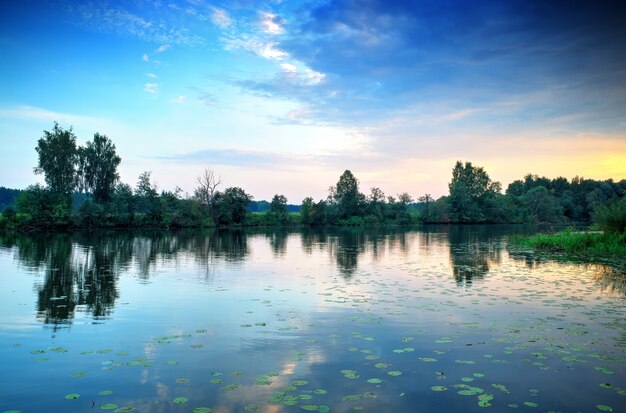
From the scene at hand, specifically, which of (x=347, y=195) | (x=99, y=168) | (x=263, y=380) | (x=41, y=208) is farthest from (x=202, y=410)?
(x=347, y=195)

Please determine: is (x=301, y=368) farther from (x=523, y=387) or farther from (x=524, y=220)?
(x=524, y=220)

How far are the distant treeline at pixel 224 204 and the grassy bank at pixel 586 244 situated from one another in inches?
63.4

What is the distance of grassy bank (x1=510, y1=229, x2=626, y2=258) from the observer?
2959cm

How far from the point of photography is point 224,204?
91938mm

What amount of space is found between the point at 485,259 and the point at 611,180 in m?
159

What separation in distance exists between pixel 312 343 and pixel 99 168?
272 feet

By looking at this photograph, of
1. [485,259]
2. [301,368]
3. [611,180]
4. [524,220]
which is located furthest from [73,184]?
[611,180]

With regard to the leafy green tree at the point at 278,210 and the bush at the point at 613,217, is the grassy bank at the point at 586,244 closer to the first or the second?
the bush at the point at 613,217

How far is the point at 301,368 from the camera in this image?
879 cm

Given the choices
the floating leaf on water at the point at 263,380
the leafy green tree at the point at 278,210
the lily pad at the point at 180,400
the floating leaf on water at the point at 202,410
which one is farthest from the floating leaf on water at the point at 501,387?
the leafy green tree at the point at 278,210

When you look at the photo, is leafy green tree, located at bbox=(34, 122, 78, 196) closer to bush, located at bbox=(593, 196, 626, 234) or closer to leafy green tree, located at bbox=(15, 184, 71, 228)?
leafy green tree, located at bbox=(15, 184, 71, 228)

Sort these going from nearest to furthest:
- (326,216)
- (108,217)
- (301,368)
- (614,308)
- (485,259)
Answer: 1. (301,368)
2. (614,308)
3. (485,259)
4. (108,217)
5. (326,216)

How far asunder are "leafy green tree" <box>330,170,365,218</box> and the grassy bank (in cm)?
7435

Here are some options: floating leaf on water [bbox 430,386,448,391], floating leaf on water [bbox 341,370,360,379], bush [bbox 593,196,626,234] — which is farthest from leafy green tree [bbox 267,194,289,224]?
floating leaf on water [bbox 430,386,448,391]
